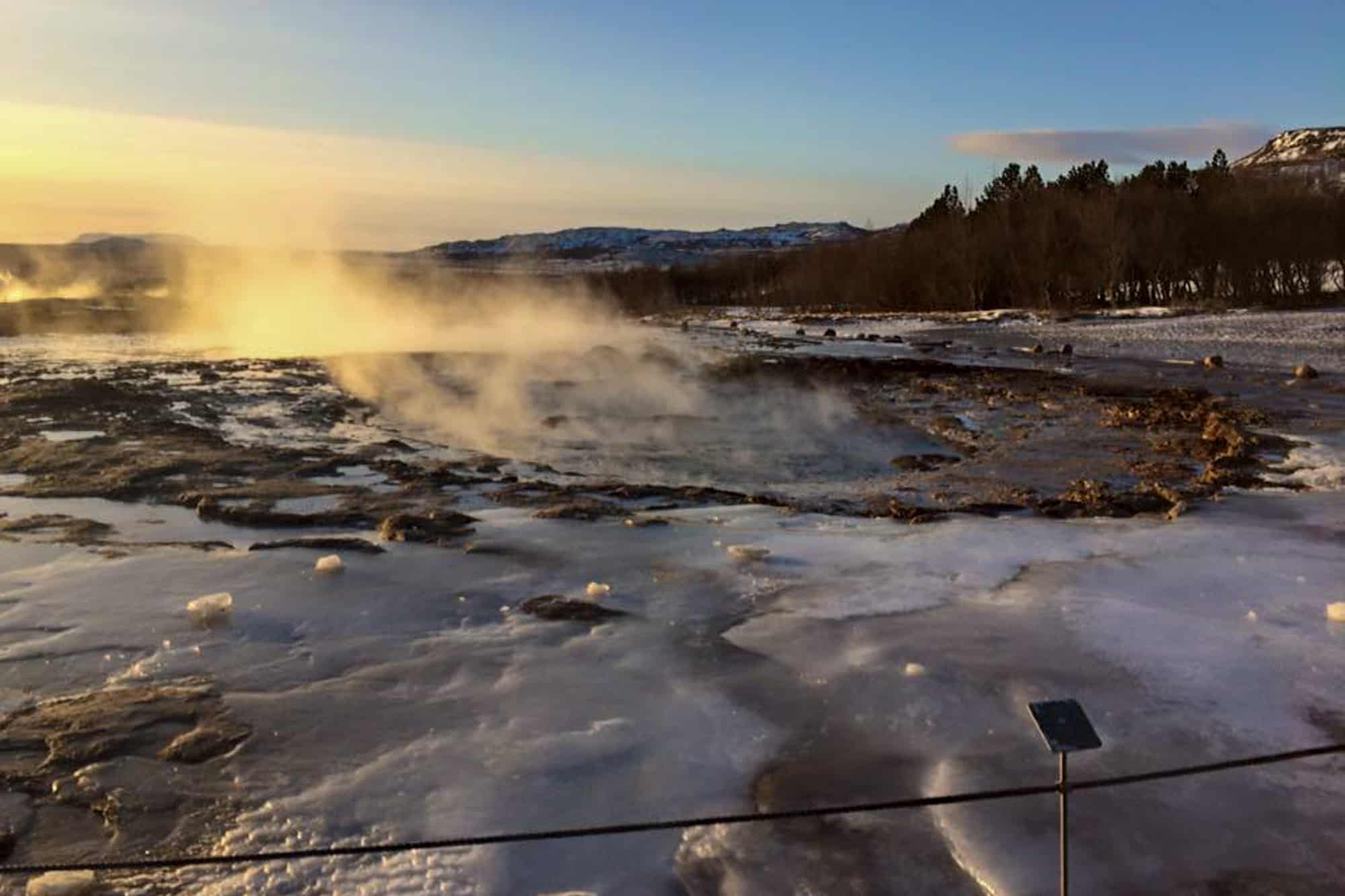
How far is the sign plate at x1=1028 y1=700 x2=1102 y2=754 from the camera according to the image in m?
2.49

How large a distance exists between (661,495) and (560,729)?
4.89 metres

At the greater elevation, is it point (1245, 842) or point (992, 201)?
point (992, 201)

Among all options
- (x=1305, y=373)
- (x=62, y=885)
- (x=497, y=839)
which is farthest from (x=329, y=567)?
(x=1305, y=373)

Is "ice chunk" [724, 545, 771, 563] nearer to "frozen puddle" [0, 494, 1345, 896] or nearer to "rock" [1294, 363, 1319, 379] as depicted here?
"frozen puddle" [0, 494, 1345, 896]

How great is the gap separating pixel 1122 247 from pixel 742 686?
47.9m

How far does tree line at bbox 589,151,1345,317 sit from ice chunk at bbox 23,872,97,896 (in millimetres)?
46614

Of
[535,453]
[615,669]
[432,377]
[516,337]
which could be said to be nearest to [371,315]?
[516,337]

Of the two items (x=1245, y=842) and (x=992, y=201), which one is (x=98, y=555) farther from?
(x=992, y=201)

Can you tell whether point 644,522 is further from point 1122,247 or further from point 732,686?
point 1122,247

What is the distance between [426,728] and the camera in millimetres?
4160

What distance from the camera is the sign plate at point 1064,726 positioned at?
249 cm

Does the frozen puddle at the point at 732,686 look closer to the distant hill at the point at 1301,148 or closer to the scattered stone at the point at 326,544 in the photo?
the scattered stone at the point at 326,544

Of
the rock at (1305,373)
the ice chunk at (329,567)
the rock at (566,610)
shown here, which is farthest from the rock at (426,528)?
the rock at (1305,373)

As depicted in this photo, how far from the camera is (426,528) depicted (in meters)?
7.43
